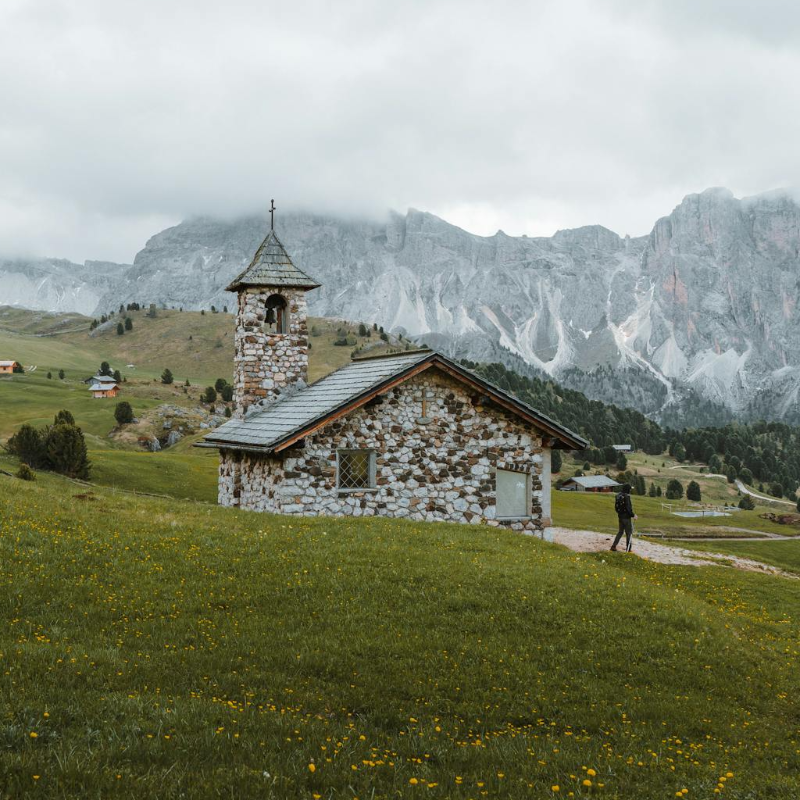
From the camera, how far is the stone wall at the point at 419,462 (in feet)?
82.9

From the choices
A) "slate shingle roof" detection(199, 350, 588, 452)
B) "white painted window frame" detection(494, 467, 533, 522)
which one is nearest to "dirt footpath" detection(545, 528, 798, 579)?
"white painted window frame" detection(494, 467, 533, 522)

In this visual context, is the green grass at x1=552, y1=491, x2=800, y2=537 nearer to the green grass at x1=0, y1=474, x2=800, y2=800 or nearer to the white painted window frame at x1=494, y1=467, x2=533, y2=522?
the white painted window frame at x1=494, y1=467, x2=533, y2=522

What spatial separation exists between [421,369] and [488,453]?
12.1 feet

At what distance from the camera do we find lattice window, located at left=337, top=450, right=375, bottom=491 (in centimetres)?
2595

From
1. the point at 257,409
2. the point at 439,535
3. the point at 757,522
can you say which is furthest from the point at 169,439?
the point at 439,535

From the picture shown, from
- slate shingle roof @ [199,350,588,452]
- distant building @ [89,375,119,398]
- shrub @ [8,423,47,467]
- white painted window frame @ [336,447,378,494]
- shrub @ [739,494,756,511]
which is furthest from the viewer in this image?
distant building @ [89,375,119,398]

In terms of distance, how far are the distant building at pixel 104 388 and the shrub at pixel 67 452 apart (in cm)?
8749

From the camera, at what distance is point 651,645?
45.4ft

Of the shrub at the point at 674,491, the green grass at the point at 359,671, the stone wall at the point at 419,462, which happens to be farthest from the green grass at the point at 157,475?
the shrub at the point at 674,491

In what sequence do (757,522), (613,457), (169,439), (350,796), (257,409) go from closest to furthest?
1. (350,796)
2. (257,409)
3. (757,522)
4. (169,439)
5. (613,457)

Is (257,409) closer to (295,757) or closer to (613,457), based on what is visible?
(295,757)

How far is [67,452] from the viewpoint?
157 feet

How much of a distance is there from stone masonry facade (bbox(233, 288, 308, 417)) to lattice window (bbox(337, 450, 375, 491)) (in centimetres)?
535

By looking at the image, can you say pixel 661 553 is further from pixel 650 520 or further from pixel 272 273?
pixel 650 520
